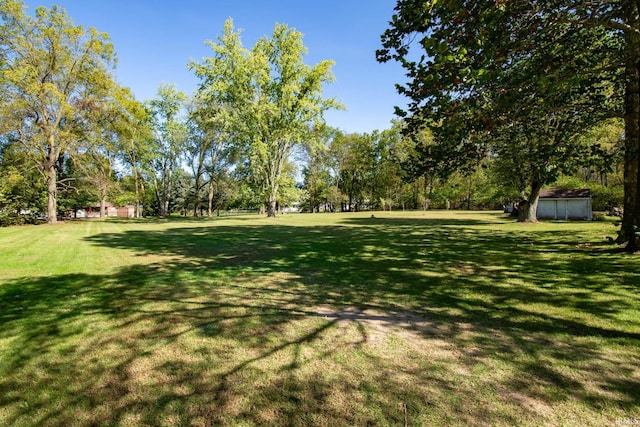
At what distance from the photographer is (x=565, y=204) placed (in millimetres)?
30203

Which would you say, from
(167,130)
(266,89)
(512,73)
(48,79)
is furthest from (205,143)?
(512,73)

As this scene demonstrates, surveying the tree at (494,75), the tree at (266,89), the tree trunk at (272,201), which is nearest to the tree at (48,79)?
the tree at (266,89)

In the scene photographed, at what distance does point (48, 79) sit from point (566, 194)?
149 feet

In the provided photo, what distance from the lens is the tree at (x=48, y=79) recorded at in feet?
70.4

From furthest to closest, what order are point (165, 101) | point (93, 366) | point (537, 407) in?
point (165, 101)
point (93, 366)
point (537, 407)

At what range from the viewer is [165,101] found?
A: 4184cm

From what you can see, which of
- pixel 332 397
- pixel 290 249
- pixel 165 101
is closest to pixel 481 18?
pixel 332 397

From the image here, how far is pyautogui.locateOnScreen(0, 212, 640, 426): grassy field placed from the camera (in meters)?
2.61

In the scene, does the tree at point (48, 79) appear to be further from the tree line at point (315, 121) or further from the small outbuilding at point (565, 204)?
the small outbuilding at point (565, 204)

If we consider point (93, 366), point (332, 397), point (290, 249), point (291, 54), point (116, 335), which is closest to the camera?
point (332, 397)

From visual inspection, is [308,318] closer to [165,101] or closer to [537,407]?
[537,407]

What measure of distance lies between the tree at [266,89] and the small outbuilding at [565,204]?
2408 cm

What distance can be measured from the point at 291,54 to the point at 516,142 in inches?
1143

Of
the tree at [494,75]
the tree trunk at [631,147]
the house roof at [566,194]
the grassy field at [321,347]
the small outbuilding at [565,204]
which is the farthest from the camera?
the house roof at [566,194]
